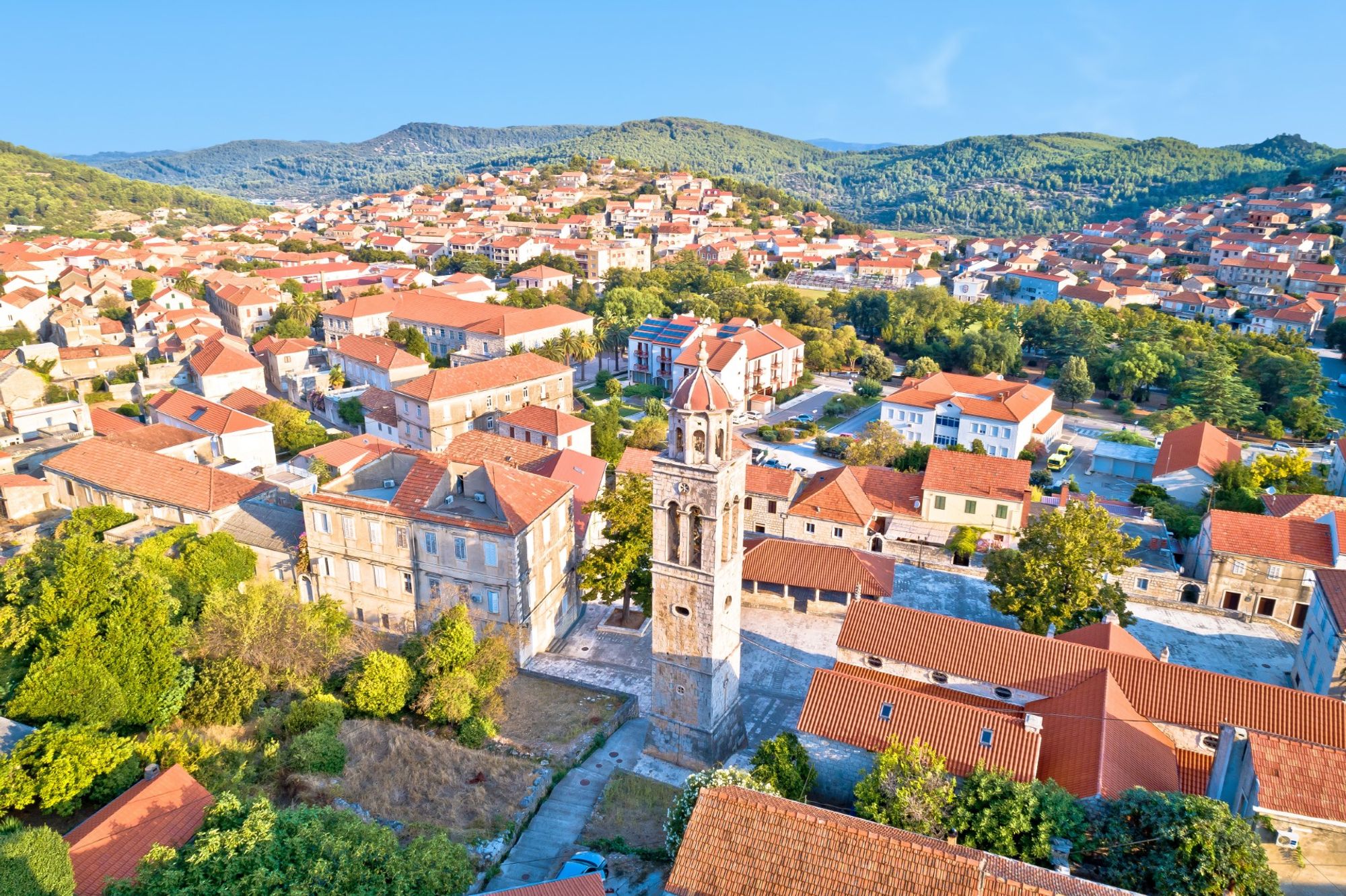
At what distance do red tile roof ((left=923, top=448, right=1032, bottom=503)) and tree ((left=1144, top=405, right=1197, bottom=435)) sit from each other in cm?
2989

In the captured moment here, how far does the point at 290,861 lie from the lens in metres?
16.5

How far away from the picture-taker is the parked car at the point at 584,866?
65.7 ft

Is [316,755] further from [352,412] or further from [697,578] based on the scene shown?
[352,412]

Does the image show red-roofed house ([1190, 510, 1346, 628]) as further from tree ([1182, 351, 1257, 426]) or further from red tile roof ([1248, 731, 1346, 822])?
tree ([1182, 351, 1257, 426])

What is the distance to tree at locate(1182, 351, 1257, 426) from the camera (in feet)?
227

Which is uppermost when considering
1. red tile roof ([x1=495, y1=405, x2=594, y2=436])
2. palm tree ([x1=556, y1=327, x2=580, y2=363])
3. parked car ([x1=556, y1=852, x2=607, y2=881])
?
palm tree ([x1=556, y1=327, x2=580, y2=363])

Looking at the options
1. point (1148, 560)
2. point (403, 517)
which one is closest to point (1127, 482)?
point (1148, 560)

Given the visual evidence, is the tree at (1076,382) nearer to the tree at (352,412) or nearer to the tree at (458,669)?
the tree at (352,412)

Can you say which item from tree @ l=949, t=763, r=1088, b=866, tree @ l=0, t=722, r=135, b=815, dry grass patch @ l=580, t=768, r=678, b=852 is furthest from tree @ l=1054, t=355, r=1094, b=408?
tree @ l=0, t=722, r=135, b=815

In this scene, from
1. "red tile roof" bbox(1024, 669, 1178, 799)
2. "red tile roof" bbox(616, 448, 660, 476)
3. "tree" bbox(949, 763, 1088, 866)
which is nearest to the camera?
"tree" bbox(949, 763, 1088, 866)

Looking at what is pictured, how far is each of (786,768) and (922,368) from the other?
219ft

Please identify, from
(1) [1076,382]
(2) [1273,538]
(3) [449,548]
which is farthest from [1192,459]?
(3) [449,548]

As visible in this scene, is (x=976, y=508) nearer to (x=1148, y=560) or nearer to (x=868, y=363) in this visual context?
(x=1148, y=560)

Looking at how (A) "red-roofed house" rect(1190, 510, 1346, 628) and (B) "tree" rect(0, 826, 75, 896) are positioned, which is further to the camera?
(A) "red-roofed house" rect(1190, 510, 1346, 628)
